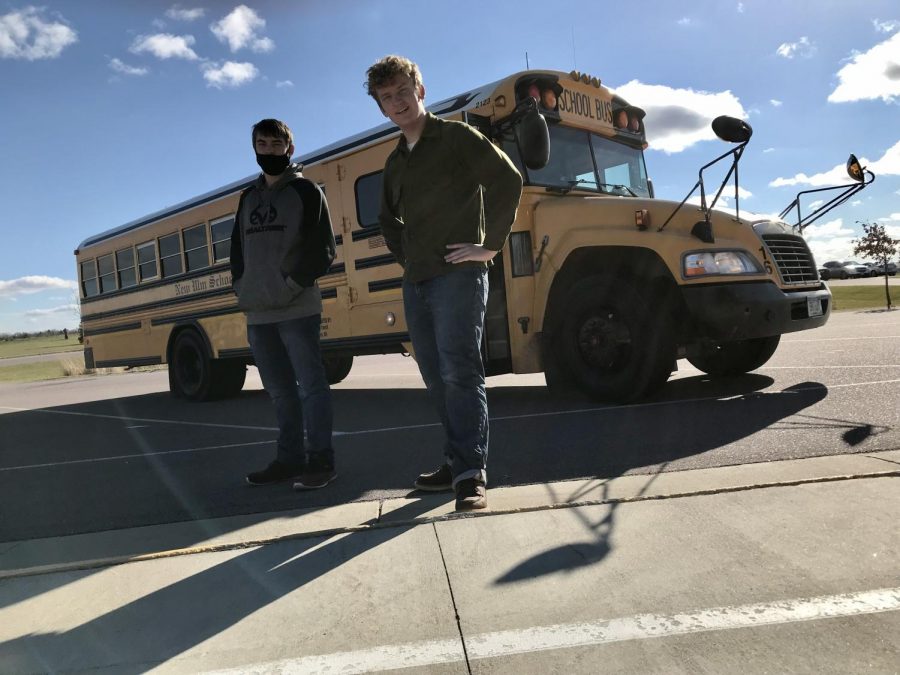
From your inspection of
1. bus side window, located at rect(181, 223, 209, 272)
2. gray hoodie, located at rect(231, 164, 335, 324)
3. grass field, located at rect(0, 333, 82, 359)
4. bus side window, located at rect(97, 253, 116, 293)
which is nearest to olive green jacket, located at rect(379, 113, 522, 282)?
gray hoodie, located at rect(231, 164, 335, 324)

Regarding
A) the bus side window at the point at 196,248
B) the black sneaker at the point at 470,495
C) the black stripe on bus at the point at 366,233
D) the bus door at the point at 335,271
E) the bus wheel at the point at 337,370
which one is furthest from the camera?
the bus wheel at the point at 337,370

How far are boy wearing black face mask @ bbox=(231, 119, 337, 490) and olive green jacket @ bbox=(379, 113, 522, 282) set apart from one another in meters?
0.69

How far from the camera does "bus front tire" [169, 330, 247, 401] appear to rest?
8383mm

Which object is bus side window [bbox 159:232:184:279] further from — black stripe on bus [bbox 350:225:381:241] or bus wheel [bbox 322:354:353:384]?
black stripe on bus [bbox 350:225:381:241]

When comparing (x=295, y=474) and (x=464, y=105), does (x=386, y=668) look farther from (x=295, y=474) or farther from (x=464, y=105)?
(x=464, y=105)

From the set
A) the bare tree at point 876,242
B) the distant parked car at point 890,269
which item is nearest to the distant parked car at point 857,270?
the distant parked car at point 890,269

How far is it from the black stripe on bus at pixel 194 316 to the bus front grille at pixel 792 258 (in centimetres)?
557

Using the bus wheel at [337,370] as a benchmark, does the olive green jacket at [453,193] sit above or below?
above

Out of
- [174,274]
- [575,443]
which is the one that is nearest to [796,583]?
[575,443]

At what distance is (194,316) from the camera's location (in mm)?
8461

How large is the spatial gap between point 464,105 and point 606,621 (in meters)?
4.70

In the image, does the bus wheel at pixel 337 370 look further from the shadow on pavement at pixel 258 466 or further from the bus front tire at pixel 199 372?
the shadow on pavement at pixel 258 466

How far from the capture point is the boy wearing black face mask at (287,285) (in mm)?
3463

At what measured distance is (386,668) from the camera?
170 cm
